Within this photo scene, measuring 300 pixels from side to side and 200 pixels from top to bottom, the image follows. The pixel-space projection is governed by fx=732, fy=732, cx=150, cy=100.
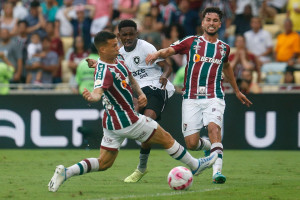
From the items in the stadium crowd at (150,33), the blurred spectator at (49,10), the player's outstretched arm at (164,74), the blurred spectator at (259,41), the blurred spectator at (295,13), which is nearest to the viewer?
the player's outstretched arm at (164,74)

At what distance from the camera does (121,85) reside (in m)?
8.39

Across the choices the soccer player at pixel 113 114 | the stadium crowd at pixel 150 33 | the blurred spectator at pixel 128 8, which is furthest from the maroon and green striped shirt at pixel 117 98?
the blurred spectator at pixel 128 8

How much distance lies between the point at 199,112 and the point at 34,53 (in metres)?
9.58

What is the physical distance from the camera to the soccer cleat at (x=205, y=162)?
30.1 feet

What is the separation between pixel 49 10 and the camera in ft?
68.9

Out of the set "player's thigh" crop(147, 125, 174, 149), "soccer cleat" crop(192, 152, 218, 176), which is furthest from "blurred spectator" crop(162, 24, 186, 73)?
"player's thigh" crop(147, 125, 174, 149)

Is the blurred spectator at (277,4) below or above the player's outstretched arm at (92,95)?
above

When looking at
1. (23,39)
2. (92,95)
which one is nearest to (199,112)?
(92,95)

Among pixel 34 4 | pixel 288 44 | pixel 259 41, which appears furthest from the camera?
pixel 34 4

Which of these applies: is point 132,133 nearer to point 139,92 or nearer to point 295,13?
point 139,92

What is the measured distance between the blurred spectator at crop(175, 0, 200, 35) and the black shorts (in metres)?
8.59

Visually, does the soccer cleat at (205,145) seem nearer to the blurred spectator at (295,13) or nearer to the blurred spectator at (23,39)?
the blurred spectator at (295,13)

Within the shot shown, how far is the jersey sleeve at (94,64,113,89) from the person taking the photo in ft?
26.7

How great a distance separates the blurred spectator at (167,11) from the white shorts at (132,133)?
10928 millimetres
